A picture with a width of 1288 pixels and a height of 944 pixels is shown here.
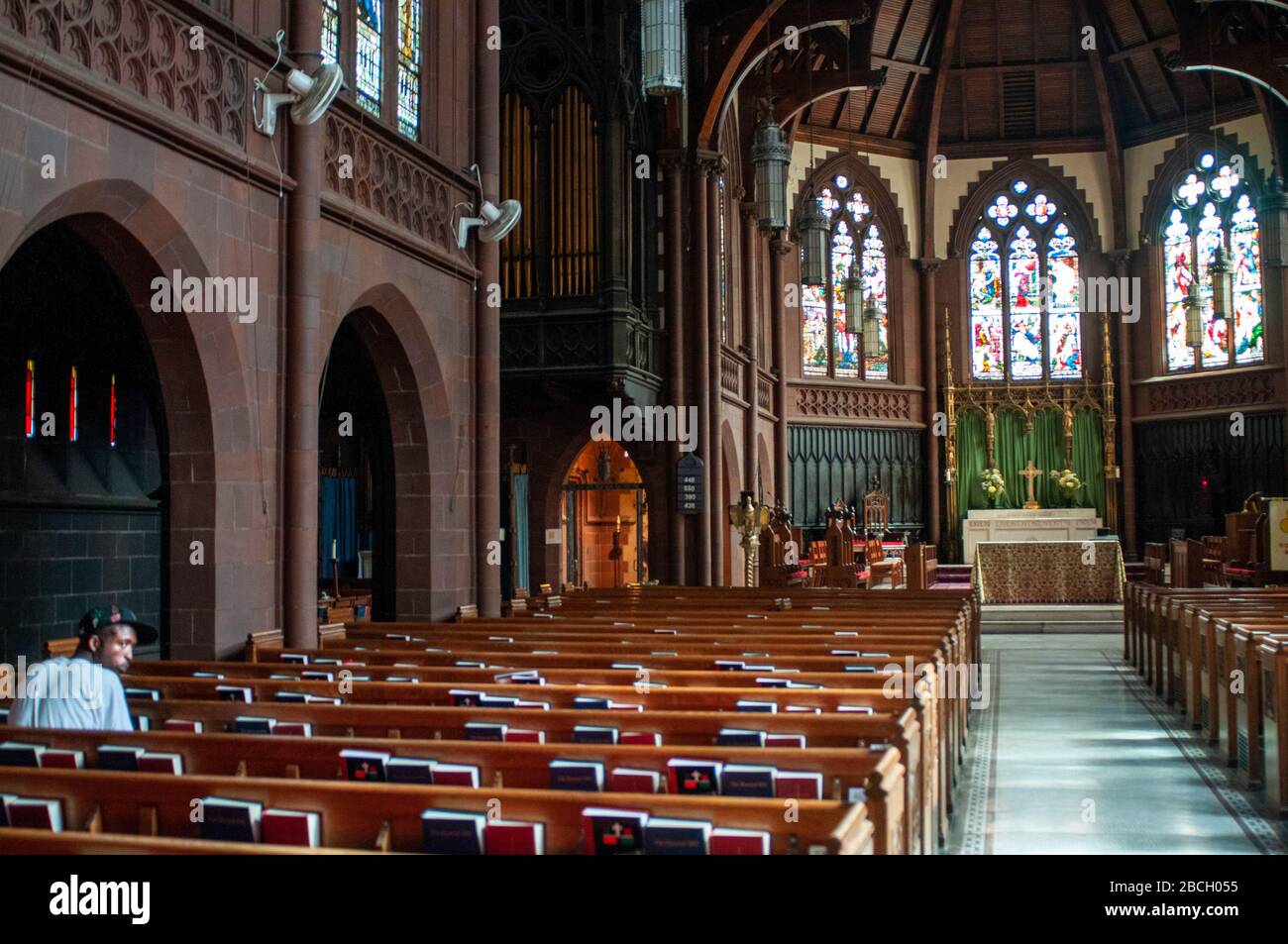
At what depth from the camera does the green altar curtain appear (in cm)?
2639

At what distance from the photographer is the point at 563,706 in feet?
20.6

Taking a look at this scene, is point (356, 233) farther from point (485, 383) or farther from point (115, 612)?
point (115, 612)

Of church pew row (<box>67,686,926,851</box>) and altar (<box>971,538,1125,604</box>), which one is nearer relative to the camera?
church pew row (<box>67,686,926,851</box>)

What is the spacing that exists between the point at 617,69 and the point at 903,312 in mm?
12773

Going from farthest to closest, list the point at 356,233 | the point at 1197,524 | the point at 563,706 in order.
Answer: the point at 1197,524 < the point at 356,233 < the point at 563,706

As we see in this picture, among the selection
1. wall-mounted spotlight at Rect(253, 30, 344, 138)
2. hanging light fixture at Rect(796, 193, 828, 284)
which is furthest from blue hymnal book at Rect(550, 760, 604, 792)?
hanging light fixture at Rect(796, 193, 828, 284)

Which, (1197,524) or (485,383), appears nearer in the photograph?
(485,383)

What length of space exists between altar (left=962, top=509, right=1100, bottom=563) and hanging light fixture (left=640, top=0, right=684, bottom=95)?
1541 cm

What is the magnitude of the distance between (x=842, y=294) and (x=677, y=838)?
2410 cm

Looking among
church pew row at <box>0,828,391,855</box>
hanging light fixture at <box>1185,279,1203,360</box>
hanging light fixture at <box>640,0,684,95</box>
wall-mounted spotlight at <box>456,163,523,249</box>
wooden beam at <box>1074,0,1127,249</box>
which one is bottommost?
church pew row at <box>0,828,391,855</box>

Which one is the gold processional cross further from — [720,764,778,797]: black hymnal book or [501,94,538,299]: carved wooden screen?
[720,764,778,797]: black hymnal book

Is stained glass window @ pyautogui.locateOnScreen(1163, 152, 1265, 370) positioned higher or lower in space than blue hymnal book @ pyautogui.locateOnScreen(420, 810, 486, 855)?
higher

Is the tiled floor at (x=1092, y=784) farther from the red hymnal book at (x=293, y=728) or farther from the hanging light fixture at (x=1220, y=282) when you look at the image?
the hanging light fixture at (x=1220, y=282)
